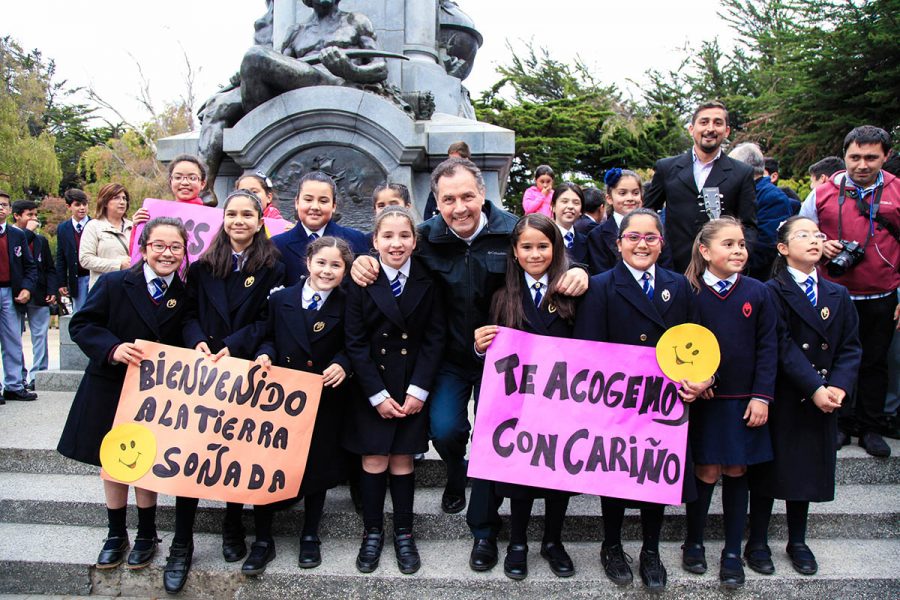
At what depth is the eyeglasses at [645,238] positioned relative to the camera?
3471 millimetres

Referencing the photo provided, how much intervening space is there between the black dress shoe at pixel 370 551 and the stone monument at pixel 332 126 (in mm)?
3873

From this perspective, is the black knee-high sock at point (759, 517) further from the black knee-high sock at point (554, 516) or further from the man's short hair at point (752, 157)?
the man's short hair at point (752, 157)

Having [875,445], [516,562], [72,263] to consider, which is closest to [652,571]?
[516,562]

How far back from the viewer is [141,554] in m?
3.58

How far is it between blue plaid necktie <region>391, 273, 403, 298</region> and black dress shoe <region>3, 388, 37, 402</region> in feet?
14.6

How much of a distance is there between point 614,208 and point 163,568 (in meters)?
3.66

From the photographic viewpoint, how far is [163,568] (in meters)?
3.58

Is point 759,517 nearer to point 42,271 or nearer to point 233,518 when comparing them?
point 233,518

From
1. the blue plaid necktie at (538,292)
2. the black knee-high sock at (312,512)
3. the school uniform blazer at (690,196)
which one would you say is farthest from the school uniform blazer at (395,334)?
the school uniform blazer at (690,196)

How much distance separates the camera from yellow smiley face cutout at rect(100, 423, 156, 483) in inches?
134

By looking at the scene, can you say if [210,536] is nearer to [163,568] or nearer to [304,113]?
[163,568]

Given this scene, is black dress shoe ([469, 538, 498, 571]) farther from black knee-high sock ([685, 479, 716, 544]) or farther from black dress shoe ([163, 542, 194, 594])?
black dress shoe ([163, 542, 194, 594])

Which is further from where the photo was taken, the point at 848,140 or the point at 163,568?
the point at 848,140

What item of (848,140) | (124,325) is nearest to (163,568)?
(124,325)
